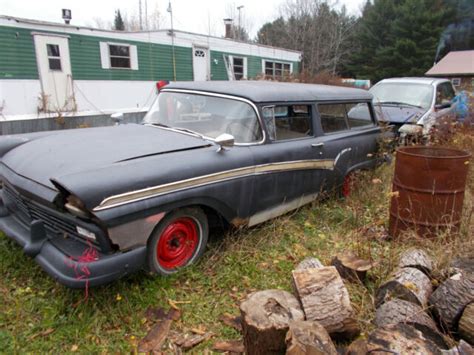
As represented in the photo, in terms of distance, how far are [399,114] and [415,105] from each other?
731 mm

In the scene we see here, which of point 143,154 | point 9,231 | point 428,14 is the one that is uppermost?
point 428,14

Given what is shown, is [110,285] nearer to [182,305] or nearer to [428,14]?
[182,305]

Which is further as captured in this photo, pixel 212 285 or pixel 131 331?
pixel 212 285

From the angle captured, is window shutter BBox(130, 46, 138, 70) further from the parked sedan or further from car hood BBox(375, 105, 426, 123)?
the parked sedan

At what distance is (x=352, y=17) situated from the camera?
132ft

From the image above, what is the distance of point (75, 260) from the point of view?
8.54ft

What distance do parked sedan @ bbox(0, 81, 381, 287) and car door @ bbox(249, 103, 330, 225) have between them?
14 millimetres

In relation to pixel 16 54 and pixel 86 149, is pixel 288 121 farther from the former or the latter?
pixel 16 54

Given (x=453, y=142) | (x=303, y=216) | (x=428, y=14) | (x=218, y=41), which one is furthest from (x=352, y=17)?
(x=303, y=216)

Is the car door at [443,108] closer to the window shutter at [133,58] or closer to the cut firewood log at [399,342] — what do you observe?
the cut firewood log at [399,342]

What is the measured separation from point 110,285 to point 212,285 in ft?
2.82

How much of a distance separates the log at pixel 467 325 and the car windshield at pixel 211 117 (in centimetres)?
229

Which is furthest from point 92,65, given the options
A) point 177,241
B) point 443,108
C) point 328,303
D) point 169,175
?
point 328,303

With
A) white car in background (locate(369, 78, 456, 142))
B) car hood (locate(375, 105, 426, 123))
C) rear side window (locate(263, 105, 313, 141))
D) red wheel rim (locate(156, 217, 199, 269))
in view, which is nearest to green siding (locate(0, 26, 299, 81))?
white car in background (locate(369, 78, 456, 142))
